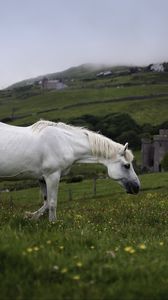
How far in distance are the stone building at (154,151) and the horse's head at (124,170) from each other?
10994 cm

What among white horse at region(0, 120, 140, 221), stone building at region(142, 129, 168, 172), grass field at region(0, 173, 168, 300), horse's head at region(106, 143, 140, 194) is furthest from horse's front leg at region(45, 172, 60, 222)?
stone building at region(142, 129, 168, 172)

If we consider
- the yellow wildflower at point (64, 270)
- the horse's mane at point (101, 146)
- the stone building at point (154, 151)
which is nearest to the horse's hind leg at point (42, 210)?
the horse's mane at point (101, 146)

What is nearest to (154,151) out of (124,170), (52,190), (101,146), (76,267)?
(124,170)

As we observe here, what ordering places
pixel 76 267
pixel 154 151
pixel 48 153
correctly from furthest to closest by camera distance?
pixel 154 151 → pixel 48 153 → pixel 76 267

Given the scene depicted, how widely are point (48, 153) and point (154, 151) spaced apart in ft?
376

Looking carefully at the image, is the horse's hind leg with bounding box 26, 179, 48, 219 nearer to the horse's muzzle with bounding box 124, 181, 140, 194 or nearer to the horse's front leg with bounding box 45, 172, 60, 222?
the horse's front leg with bounding box 45, 172, 60, 222

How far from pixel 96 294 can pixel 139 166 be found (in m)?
118

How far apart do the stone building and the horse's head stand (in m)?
110

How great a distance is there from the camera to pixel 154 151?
12594cm

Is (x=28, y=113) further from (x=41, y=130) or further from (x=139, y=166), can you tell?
(x=41, y=130)

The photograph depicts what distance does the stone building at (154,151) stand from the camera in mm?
124688

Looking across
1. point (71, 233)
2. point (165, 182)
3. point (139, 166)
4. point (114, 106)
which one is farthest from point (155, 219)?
point (114, 106)

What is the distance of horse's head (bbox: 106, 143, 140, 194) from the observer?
1398 cm

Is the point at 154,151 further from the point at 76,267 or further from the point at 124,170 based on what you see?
the point at 76,267
